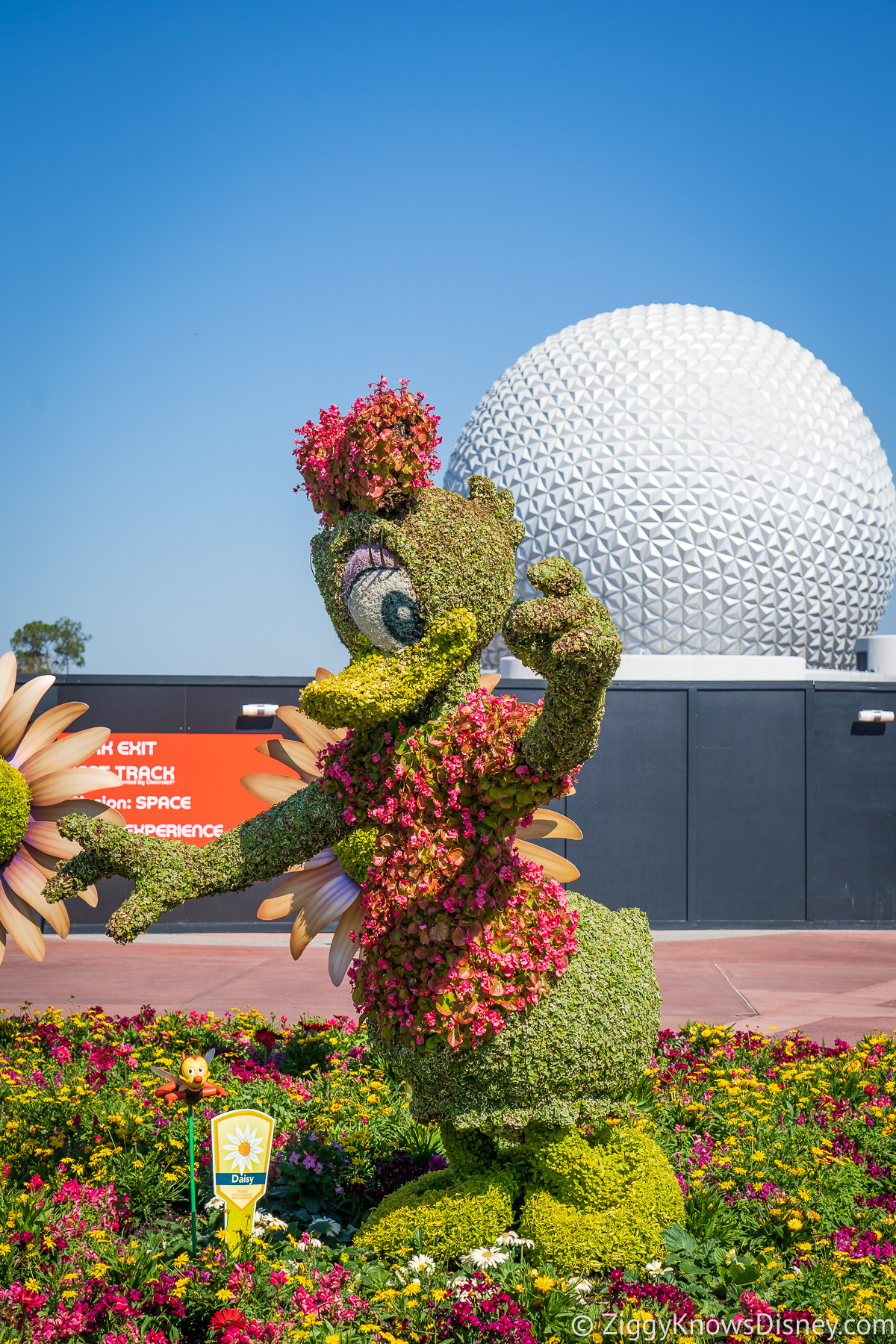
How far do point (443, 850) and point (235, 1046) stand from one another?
3024 mm

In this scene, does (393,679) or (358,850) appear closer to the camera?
(393,679)

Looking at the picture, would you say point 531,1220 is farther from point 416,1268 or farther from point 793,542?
point 793,542

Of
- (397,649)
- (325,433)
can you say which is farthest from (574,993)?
(325,433)

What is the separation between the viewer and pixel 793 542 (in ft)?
47.8

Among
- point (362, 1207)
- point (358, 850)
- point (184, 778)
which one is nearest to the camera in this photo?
point (358, 850)

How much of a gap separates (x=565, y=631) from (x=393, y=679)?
0.74 metres

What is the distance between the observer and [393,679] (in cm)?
329

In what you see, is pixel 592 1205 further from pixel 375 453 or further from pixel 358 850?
pixel 375 453

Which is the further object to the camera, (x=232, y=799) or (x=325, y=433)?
(x=232, y=799)

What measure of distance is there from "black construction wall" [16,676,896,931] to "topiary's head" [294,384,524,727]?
24.0 feet

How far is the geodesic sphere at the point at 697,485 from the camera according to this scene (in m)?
14.2

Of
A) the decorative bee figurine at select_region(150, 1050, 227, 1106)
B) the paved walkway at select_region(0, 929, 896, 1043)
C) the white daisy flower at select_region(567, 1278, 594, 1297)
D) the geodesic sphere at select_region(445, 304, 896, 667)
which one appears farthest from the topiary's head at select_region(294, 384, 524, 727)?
the geodesic sphere at select_region(445, 304, 896, 667)

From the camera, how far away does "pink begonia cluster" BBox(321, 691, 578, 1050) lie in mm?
3094

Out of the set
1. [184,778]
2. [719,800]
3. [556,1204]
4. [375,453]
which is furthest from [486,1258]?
[719,800]
